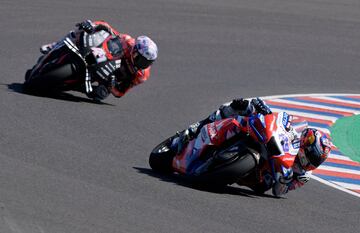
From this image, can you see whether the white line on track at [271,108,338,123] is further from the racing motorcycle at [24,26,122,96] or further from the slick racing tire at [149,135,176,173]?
the slick racing tire at [149,135,176,173]

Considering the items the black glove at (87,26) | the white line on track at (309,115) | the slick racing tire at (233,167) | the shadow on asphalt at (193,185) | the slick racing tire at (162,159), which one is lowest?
the white line on track at (309,115)

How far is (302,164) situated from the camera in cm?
1213

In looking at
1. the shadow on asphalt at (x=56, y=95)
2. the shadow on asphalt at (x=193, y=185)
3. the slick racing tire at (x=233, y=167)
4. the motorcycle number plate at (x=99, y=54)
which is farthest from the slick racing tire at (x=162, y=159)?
the shadow on asphalt at (x=56, y=95)

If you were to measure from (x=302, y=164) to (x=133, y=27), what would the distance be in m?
11.7

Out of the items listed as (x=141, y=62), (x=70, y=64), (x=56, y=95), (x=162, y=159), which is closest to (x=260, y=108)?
(x=162, y=159)

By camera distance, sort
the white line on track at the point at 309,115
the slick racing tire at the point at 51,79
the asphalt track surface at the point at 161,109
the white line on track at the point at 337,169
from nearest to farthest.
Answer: the asphalt track surface at the point at 161,109 → the white line on track at the point at 337,169 → the slick racing tire at the point at 51,79 → the white line on track at the point at 309,115

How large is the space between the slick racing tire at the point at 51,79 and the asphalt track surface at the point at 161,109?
0.24 meters

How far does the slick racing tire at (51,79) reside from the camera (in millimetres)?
15602

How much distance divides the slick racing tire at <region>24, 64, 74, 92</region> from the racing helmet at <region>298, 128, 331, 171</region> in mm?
5089

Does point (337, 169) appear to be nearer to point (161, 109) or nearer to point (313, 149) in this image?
point (313, 149)

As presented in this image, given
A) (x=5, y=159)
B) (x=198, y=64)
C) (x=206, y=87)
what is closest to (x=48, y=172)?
(x=5, y=159)

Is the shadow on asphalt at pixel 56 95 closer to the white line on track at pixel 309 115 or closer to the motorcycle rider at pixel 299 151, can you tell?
the white line on track at pixel 309 115

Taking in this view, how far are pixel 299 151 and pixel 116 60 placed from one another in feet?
16.5

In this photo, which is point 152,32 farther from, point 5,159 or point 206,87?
point 5,159
